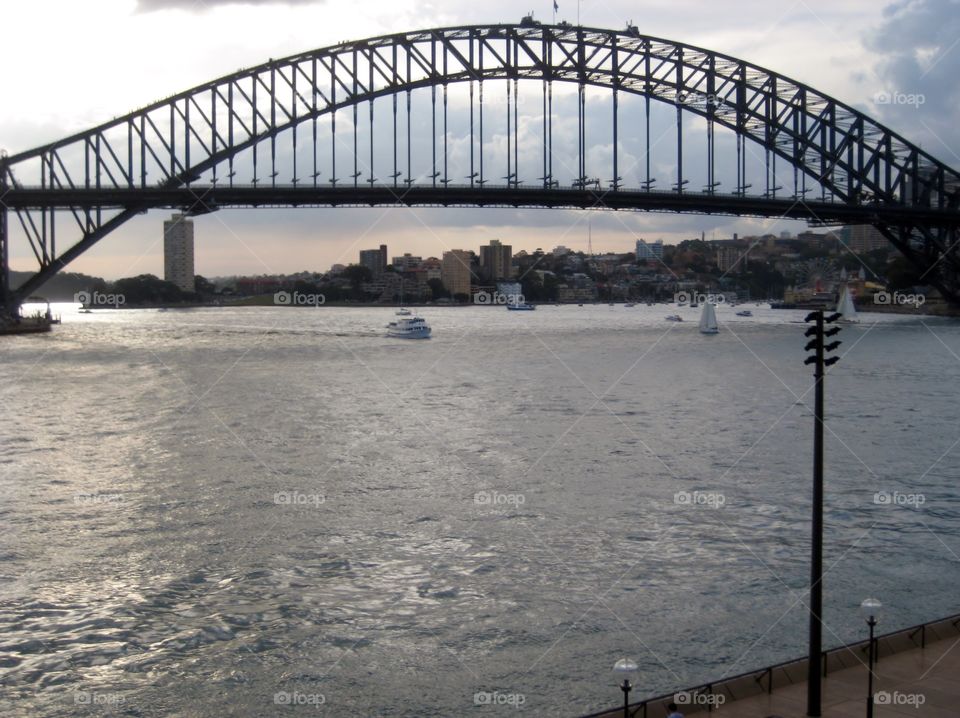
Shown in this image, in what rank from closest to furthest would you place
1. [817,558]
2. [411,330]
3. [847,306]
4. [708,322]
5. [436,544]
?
[817,558]
[436,544]
[411,330]
[708,322]
[847,306]

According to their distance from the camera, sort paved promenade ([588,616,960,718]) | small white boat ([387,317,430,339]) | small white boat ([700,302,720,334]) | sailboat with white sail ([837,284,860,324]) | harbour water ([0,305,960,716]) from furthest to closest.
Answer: sailboat with white sail ([837,284,860,324]) → small white boat ([700,302,720,334]) → small white boat ([387,317,430,339]) → harbour water ([0,305,960,716]) → paved promenade ([588,616,960,718])

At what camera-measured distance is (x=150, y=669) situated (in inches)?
588

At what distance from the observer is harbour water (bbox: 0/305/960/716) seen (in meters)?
15.0

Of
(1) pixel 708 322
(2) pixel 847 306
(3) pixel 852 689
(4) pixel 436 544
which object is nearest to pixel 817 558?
(3) pixel 852 689

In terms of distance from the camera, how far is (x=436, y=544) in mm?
20812

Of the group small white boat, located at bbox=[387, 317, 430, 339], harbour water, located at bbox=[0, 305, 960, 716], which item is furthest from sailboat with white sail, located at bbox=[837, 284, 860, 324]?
harbour water, located at bbox=[0, 305, 960, 716]

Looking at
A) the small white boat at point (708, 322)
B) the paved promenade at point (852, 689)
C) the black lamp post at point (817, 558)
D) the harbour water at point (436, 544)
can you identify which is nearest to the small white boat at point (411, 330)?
the small white boat at point (708, 322)

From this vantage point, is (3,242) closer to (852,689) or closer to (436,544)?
(436,544)

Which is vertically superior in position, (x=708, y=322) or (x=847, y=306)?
(x=847, y=306)

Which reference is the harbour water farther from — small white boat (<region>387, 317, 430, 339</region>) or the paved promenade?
small white boat (<region>387, 317, 430, 339</region>)

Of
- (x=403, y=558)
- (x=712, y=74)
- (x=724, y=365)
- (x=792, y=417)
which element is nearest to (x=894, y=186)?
(x=712, y=74)

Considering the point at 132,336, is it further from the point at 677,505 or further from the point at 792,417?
the point at 677,505

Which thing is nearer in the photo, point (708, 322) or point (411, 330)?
point (411, 330)

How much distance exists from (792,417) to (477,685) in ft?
88.4
